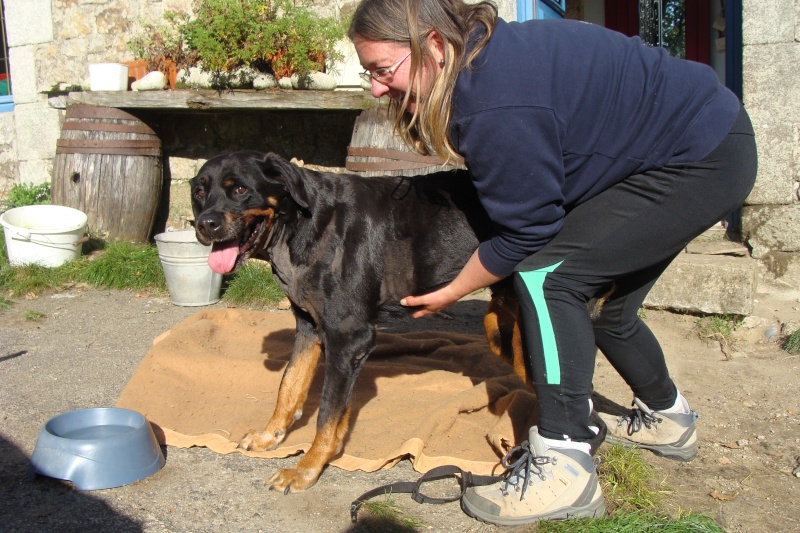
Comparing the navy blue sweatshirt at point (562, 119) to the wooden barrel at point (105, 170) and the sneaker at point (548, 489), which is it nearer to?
the sneaker at point (548, 489)

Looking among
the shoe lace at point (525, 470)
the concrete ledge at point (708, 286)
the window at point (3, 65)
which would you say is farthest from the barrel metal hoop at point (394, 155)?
the window at point (3, 65)

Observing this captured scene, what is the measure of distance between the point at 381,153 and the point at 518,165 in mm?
3535

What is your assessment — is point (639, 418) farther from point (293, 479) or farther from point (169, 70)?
point (169, 70)

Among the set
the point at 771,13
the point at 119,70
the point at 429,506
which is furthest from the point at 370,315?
the point at 119,70

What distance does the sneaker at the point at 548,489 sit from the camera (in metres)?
2.62

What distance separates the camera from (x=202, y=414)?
149 inches

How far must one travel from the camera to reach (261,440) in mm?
3373

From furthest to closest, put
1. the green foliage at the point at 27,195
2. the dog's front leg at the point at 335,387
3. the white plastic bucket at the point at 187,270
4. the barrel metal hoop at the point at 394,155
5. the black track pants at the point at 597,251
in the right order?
the green foliage at the point at 27,195, the white plastic bucket at the point at 187,270, the barrel metal hoop at the point at 394,155, the dog's front leg at the point at 335,387, the black track pants at the point at 597,251

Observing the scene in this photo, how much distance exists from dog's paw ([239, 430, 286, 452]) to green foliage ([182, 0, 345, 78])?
418cm

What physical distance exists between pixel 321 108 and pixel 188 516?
436cm

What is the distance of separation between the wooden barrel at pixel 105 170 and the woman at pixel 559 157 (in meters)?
5.26

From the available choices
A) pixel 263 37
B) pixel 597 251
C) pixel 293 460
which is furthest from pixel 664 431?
pixel 263 37

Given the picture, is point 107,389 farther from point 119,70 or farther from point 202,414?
point 119,70

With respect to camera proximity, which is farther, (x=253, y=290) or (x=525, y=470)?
(x=253, y=290)
